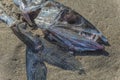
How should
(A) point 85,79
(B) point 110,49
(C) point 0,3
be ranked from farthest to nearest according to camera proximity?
(C) point 0,3 < (B) point 110,49 < (A) point 85,79

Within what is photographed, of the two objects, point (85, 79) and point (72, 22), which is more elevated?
point (72, 22)

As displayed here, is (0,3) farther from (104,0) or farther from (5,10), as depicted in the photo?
(104,0)

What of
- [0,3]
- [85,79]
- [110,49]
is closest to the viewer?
[85,79]

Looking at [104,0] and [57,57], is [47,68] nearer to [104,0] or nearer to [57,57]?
[57,57]

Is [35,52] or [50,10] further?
[50,10]

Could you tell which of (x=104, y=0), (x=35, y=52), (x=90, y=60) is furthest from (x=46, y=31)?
(x=104, y=0)

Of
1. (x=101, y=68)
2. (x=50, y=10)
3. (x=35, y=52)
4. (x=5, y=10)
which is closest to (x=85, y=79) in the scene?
(x=101, y=68)
